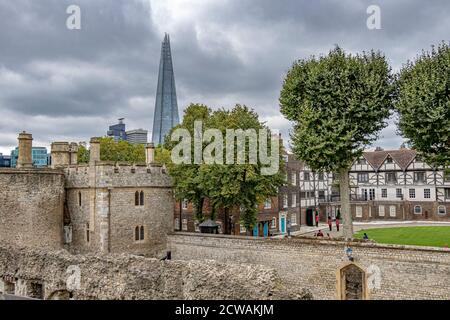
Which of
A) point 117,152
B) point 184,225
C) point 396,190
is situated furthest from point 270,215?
point 396,190

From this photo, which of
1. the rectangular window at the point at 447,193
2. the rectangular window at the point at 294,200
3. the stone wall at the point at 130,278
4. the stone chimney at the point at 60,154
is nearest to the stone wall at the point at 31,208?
the stone chimney at the point at 60,154

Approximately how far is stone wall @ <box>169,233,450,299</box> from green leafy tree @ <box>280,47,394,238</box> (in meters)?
5.05

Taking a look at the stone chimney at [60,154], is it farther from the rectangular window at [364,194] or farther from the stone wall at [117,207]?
the rectangular window at [364,194]

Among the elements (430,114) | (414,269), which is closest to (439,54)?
(430,114)

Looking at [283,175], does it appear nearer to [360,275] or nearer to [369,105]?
[369,105]

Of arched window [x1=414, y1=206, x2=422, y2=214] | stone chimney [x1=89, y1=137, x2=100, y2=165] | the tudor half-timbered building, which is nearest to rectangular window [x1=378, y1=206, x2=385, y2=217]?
the tudor half-timbered building

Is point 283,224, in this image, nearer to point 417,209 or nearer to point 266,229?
point 266,229

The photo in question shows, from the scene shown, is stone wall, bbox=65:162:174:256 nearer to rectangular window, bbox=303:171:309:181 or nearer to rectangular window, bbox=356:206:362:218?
rectangular window, bbox=303:171:309:181

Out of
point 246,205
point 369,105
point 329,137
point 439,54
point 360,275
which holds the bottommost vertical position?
point 360,275

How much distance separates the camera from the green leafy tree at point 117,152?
48.3 metres

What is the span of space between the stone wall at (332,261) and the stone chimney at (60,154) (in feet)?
42.8

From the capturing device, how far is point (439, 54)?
2305 centimetres

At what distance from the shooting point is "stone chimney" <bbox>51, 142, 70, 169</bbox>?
31219mm

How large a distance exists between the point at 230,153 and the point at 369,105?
9292 millimetres
